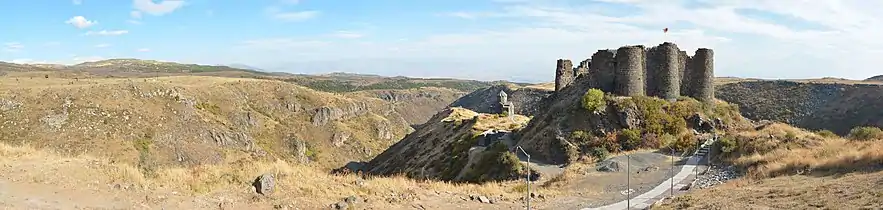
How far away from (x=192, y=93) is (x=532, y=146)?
313 feet

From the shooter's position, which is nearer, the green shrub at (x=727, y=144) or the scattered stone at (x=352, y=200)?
the scattered stone at (x=352, y=200)

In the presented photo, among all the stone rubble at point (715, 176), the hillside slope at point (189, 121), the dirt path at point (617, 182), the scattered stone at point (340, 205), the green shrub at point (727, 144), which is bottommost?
the hillside slope at point (189, 121)

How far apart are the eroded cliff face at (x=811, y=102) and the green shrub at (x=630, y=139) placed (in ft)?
185

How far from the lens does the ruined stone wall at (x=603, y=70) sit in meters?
35.7

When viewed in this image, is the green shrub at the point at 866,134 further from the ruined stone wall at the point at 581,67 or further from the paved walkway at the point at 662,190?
the ruined stone wall at the point at 581,67

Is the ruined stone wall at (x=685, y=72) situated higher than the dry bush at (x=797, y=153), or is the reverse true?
the ruined stone wall at (x=685, y=72)

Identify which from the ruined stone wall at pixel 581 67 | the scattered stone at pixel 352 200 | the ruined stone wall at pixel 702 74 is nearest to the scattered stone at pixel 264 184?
the scattered stone at pixel 352 200

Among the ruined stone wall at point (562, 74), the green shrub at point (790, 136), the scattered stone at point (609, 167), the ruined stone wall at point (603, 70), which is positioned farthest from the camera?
the ruined stone wall at point (562, 74)

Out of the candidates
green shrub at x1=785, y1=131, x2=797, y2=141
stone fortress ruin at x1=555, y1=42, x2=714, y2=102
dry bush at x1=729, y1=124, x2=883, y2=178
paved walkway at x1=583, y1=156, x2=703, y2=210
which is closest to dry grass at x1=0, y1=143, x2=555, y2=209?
paved walkway at x1=583, y1=156, x2=703, y2=210

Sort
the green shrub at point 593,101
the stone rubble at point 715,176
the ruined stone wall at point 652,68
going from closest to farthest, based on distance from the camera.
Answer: the stone rubble at point 715,176 → the green shrub at point 593,101 → the ruined stone wall at point 652,68

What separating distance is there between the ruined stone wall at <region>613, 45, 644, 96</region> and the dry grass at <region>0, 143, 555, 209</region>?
19.4m

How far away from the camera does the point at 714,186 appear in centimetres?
2170

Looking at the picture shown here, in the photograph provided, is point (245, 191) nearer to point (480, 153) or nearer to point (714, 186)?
point (714, 186)

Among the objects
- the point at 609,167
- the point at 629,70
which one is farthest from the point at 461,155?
the point at 609,167
